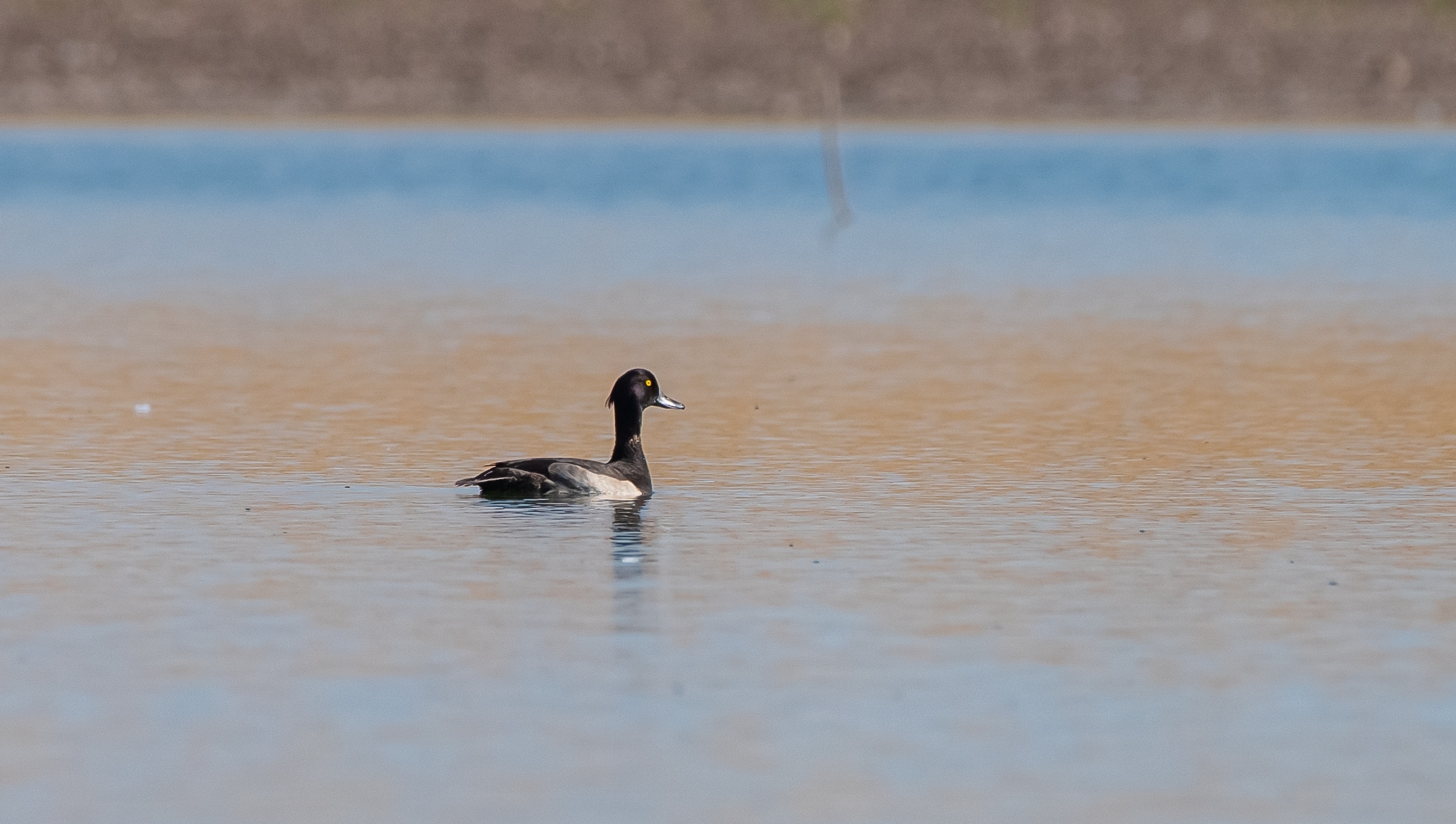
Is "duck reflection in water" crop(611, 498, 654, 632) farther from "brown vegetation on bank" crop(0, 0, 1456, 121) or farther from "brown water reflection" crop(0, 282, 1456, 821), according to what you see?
"brown vegetation on bank" crop(0, 0, 1456, 121)

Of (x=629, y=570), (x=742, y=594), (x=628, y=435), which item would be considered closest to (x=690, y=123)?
(x=628, y=435)

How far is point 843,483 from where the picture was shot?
1638 centimetres

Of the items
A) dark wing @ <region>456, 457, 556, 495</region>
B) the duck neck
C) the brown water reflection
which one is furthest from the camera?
the duck neck

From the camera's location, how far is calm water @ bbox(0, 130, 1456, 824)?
30.4 ft

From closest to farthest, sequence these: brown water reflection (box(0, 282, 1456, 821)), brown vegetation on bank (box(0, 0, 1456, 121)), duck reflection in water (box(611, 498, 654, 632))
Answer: brown water reflection (box(0, 282, 1456, 821)) → duck reflection in water (box(611, 498, 654, 632)) → brown vegetation on bank (box(0, 0, 1456, 121))

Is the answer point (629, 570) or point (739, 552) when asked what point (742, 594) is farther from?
point (739, 552)

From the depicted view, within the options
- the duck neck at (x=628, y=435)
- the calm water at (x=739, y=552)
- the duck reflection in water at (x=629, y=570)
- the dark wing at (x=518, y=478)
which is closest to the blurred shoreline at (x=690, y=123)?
the calm water at (x=739, y=552)

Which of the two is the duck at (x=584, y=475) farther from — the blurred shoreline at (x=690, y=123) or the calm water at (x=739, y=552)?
the blurred shoreline at (x=690, y=123)

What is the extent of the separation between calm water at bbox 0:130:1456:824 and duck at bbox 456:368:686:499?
149 mm

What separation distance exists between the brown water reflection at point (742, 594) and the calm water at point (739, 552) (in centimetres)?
4

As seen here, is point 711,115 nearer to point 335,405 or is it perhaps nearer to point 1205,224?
point 1205,224

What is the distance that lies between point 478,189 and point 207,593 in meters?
50.5

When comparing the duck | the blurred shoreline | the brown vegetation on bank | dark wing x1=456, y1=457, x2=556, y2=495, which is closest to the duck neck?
the duck

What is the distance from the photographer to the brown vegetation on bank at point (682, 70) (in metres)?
95.4
